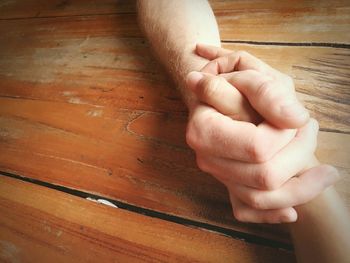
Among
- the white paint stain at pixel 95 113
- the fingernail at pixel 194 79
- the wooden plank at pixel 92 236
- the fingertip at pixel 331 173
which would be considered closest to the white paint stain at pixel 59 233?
the wooden plank at pixel 92 236

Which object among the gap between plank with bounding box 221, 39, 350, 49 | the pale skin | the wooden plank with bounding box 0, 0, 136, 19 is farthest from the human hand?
the wooden plank with bounding box 0, 0, 136, 19

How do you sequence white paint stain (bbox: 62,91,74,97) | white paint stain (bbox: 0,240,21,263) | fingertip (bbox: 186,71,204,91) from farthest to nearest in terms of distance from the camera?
white paint stain (bbox: 62,91,74,97) < white paint stain (bbox: 0,240,21,263) < fingertip (bbox: 186,71,204,91)

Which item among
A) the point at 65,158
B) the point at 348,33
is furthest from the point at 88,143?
the point at 348,33

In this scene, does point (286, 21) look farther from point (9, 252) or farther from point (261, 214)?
point (9, 252)

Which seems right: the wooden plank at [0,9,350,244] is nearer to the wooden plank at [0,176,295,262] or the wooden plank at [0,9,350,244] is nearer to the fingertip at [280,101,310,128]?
the wooden plank at [0,176,295,262]

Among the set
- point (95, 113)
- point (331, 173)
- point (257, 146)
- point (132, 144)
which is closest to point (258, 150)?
point (257, 146)

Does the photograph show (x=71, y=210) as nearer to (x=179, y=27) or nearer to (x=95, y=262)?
(x=95, y=262)
